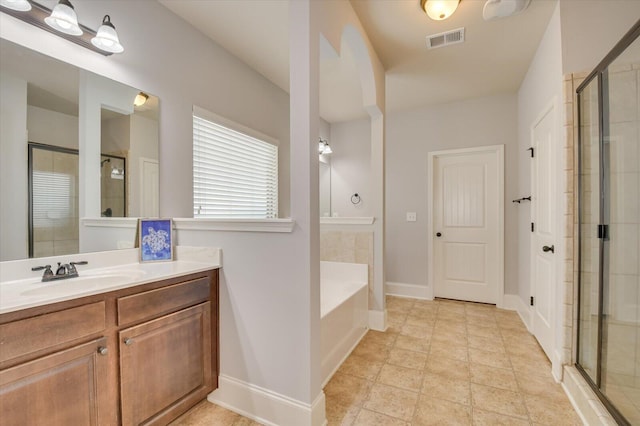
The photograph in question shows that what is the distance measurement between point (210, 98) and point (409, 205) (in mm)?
2928

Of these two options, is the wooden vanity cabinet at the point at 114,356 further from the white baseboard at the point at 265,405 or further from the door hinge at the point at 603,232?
the door hinge at the point at 603,232

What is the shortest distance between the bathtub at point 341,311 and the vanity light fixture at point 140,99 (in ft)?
6.37

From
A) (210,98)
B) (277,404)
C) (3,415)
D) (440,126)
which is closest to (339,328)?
(277,404)

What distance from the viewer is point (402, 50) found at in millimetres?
2682

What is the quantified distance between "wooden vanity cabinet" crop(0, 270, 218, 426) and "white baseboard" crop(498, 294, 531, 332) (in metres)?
3.12

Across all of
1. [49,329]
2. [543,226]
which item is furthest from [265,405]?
[543,226]

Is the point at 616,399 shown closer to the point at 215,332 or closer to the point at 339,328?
the point at 339,328

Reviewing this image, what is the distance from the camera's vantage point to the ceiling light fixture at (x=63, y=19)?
56.2 inches

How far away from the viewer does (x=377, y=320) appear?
2881 mm

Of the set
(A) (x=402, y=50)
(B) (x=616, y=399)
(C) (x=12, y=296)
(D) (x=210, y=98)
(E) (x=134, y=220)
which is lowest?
(B) (x=616, y=399)

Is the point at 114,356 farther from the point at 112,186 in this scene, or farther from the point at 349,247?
the point at 349,247

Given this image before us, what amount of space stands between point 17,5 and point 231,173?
1.75m

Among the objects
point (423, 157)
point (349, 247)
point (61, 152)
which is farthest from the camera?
point (423, 157)

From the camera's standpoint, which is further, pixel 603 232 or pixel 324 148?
pixel 324 148
